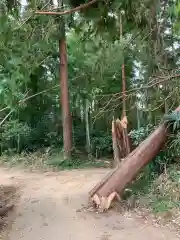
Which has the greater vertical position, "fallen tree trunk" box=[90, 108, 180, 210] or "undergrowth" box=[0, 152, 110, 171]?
"fallen tree trunk" box=[90, 108, 180, 210]

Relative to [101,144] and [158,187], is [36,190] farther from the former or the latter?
[101,144]

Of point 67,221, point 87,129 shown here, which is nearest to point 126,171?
point 67,221

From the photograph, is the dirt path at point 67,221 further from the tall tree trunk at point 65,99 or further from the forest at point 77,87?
the tall tree trunk at point 65,99

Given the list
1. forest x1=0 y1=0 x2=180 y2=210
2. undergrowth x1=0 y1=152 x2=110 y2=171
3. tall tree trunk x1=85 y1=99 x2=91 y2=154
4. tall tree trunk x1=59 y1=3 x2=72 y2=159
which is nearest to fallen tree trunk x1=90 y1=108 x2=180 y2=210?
forest x1=0 y1=0 x2=180 y2=210

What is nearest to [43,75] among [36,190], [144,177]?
[36,190]

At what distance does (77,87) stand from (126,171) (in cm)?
769

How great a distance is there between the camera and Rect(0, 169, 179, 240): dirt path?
5840 mm

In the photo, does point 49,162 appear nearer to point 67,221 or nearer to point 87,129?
point 87,129

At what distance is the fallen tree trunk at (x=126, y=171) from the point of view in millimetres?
7152

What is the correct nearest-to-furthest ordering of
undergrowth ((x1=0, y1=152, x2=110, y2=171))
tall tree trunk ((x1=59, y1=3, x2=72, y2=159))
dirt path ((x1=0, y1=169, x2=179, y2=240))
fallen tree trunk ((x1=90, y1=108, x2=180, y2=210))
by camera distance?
1. dirt path ((x1=0, y1=169, x2=179, y2=240))
2. fallen tree trunk ((x1=90, y1=108, x2=180, y2=210))
3. undergrowth ((x1=0, y1=152, x2=110, y2=171))
4. tall tree trunk ((x1=59, y1=3, x2=72, y2=159))

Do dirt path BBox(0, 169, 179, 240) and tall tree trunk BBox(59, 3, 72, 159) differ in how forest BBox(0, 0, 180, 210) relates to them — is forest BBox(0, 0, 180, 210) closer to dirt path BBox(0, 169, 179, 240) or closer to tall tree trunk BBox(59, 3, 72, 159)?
tall tree trunk BBox(59, 3, 72, 159)

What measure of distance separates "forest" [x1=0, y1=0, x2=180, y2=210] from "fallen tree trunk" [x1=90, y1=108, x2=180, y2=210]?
31 cm

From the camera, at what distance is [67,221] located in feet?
21.5

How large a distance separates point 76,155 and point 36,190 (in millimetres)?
5316
